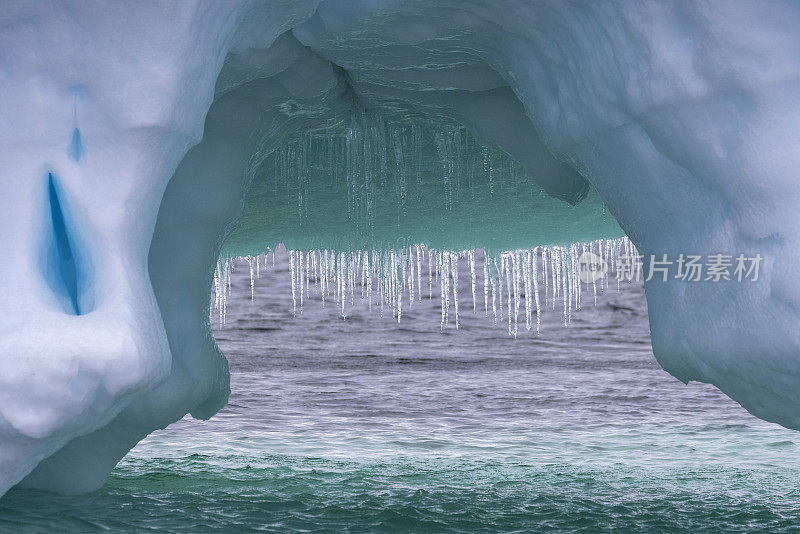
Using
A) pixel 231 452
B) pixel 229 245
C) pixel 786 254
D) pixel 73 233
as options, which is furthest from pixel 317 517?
pixel 229 245

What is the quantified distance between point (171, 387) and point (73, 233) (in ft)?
6.53

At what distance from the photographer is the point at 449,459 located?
7234 millimetres

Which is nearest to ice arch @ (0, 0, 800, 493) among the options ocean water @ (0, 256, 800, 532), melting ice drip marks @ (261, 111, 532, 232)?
ocean water @ (0, 256, 800, 532)

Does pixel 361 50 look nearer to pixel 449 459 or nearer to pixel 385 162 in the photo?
pixel 385 162

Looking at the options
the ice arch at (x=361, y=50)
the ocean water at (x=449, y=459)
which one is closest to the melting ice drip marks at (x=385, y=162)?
the ice arch at (x=361, y=50)

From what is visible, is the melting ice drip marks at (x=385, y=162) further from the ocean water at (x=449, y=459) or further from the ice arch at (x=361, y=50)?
the ocean water at (x=449, y=459)

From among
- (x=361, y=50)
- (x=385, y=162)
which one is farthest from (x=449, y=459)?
(x=361, y=50)

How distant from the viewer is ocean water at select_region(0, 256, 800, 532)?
14.8ft

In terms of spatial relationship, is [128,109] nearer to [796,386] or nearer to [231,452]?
[796,386]

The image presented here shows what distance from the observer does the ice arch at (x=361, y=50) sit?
2.83m

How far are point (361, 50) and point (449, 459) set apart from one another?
383 cm

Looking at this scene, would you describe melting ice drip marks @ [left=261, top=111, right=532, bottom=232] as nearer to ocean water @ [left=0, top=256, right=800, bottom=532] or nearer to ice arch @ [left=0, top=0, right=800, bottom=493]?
ice arch @ [left=0, top=0, right=800, bottom=493]

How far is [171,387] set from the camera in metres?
4.75

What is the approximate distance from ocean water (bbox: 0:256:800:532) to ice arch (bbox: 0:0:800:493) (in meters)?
1.23
